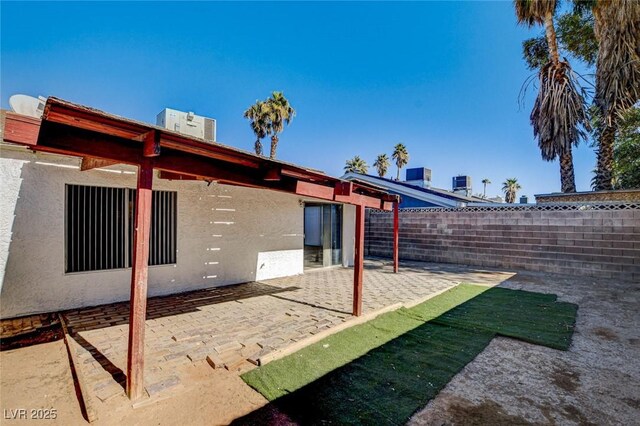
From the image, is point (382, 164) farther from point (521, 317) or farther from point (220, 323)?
point (220, 323)

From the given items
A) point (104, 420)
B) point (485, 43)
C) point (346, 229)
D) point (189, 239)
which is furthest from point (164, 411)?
point (485, 43)

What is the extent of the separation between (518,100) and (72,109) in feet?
50.4

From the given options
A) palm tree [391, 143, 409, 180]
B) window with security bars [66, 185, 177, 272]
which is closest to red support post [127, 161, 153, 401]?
window with security bars [66, 185, 177, 272]

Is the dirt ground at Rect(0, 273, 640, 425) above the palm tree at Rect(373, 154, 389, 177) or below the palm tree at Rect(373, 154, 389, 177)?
below

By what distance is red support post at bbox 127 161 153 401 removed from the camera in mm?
2758

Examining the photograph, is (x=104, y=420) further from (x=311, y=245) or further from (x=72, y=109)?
(x=311, y=245)

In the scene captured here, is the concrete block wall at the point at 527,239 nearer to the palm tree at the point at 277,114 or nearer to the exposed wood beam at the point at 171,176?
the exposed wood beam at the point at 171,176

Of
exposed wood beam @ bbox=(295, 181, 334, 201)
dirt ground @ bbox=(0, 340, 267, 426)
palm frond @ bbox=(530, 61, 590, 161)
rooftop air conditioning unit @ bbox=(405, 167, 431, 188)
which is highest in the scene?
palm frond @ bbox=(530, 61, 590, 161)

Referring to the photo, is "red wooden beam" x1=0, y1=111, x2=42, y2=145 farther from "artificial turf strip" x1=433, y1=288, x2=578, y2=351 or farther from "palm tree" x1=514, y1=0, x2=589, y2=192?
"palm tree" x1=514, y1=0, x2=589, y2=192

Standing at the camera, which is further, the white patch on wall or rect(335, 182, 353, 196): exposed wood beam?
the white patch on wall

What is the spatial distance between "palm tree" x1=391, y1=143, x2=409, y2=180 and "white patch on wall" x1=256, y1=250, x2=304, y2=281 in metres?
26.0

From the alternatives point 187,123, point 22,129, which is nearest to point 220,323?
point 22,129

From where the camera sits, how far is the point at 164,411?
258 centimetres

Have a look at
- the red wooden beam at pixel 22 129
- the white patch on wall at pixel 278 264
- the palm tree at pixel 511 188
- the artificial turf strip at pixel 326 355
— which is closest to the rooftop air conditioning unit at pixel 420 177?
the white patch on wall at pixel 278 264
